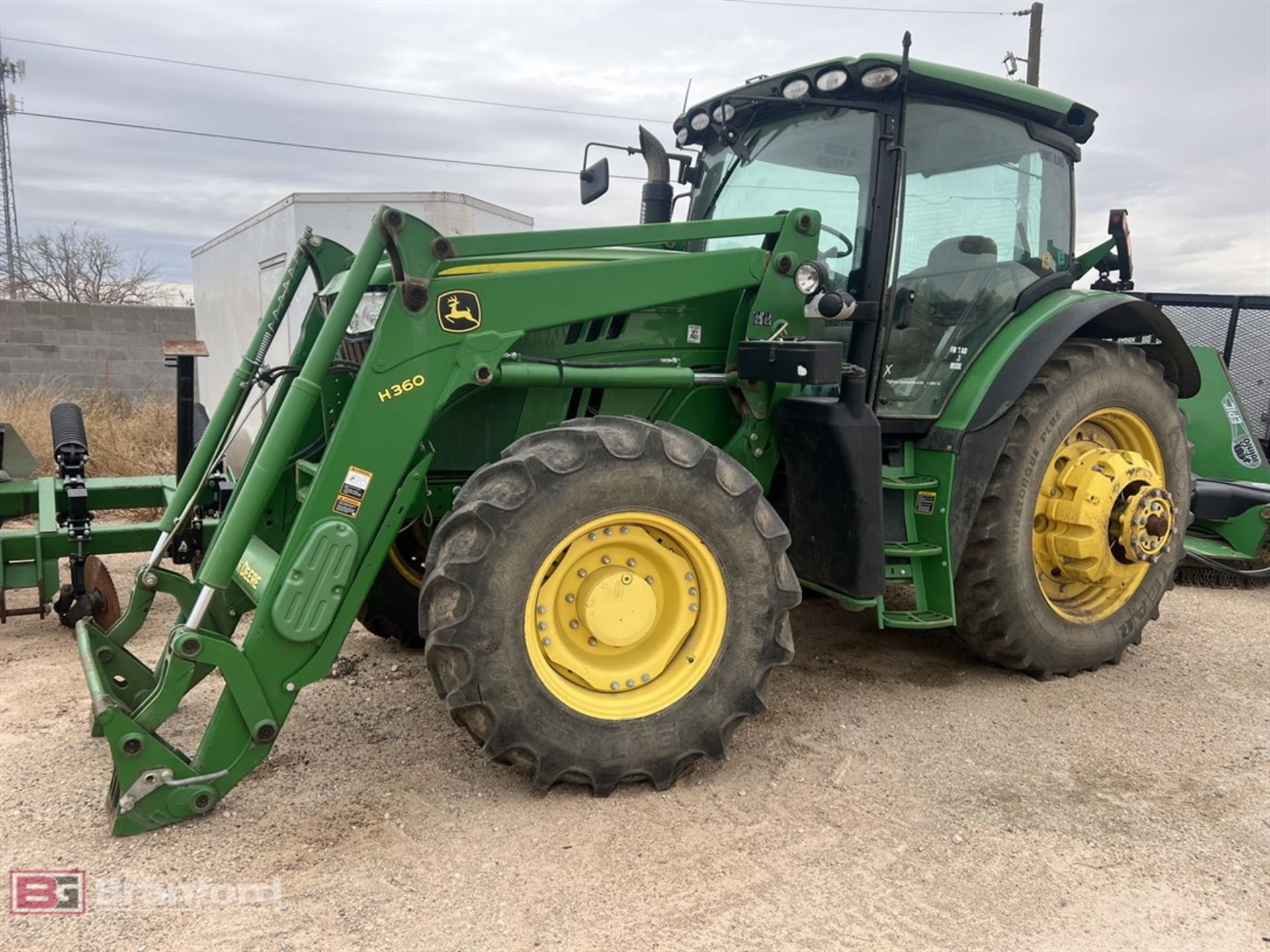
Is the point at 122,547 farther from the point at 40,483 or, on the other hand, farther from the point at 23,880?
the point at 23,880

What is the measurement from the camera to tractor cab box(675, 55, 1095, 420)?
383cm

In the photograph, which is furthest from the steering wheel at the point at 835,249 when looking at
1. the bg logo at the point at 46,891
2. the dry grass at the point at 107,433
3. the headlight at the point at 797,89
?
the dry grass at the point at 107,433

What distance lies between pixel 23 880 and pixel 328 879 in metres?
0.78

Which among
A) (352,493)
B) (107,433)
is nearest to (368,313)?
(352,493)

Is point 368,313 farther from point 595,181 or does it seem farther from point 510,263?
point 595,181

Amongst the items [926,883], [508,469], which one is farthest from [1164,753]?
[508,469]

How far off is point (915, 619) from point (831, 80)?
2.13 m

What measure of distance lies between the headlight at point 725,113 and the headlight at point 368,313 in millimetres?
1762

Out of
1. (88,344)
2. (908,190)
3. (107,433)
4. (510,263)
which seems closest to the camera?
(510,263)

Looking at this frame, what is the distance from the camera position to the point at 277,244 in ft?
26.9

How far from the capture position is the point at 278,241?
8180 mm

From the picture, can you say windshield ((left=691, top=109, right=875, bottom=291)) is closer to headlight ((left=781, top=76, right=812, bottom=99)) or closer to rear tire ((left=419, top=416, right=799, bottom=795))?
headlight ((left=781, top=76, right=812, bottom=99))

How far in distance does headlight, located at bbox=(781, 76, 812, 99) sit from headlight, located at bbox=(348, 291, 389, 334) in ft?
5.77

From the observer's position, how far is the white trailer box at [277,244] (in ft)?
25.2
